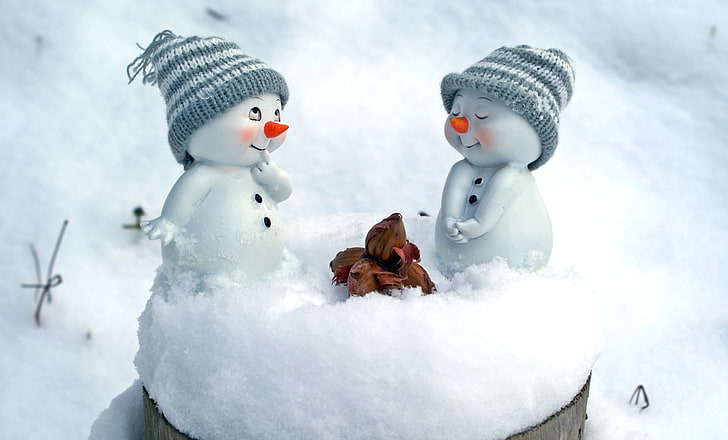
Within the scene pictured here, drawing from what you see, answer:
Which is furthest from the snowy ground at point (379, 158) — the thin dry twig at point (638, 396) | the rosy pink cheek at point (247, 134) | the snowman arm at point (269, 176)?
the rosy pink cheek at point (247, 134)

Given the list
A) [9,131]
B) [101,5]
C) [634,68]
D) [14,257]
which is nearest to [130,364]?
[14,257]

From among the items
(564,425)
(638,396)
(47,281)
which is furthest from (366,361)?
(47,281)

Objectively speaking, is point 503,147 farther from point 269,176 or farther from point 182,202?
point 182,202

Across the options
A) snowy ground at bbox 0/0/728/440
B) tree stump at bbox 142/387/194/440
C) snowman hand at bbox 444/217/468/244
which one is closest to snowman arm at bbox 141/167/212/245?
tree stump at bbox 142/387/194/440

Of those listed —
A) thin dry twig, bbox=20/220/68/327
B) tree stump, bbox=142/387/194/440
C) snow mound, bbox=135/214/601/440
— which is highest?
thin dry twig, bbox=20/220/68/327

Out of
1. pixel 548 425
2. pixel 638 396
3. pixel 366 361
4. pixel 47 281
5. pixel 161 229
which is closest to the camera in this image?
pixel 366 361

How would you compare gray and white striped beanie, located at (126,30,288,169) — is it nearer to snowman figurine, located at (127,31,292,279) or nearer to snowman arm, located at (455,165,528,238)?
snowman figurine, located at (127,31,292,279)

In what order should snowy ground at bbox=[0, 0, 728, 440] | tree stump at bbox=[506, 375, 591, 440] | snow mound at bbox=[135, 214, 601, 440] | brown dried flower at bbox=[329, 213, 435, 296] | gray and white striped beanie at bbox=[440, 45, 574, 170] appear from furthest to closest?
snowy ground at bbox=[0, 0, 728, 440] → gray and white striped beanie at bbox=[440, 45, 574, 170] → brown dried flower at bbox=[329, 213, 435, 296] → tree stump at bbox=[506, 375, 591, 440] → snow mound at bbox=[135, 214, 601, 440]
